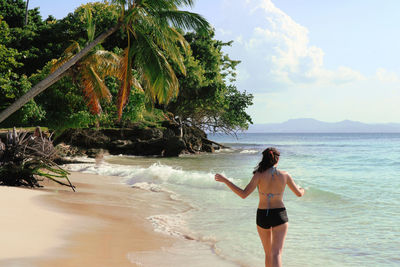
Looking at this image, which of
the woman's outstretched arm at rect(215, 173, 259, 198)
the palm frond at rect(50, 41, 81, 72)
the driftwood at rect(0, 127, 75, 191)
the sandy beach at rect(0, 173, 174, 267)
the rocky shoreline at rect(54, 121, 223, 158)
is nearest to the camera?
the woman's outstretched arm at rect(215, 173, 259, 198)

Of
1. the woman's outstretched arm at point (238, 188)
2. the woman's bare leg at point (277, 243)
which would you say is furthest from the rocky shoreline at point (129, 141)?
the woman's bare leg at point (277, 243)

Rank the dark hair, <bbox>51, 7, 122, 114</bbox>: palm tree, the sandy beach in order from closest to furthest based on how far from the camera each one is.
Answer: the dark hair
the sandy beach
<bbox>51, 7, 122, 114</bbox>: palm tree

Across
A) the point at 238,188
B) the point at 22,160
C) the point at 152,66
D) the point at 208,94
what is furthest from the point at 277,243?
the point at 208,94

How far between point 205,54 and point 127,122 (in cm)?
851

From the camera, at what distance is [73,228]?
22.1ft

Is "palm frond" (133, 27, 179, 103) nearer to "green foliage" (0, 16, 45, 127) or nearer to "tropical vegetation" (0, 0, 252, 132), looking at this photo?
"tropical vegetation" (0, 0, 252, 132)

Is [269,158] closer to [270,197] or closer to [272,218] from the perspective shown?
[270,197]

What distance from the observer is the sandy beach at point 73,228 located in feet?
17.0

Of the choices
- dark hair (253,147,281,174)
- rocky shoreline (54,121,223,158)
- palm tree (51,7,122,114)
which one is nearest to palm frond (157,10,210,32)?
palm tree (51,7,122,114)

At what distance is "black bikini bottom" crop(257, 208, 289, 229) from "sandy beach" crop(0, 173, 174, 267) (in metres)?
1.93

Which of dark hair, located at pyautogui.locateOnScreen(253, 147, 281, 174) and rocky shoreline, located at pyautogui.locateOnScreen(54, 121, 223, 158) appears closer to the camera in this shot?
A: dark hair, located at pyautogui.locateOnScreen(253, 147, 281, 174)

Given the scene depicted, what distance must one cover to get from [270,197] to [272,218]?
23cm

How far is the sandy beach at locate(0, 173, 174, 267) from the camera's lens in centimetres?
518

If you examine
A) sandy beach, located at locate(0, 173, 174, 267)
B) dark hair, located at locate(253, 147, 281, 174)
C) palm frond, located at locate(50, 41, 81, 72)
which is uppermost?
palm frond, located at locate(50, 41, 81, 72)
